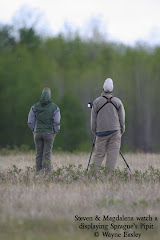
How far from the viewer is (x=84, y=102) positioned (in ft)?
147

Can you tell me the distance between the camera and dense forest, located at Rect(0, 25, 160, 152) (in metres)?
36.2

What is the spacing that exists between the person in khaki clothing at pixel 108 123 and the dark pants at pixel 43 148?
0.96m

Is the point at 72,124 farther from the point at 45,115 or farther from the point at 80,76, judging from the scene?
the point at 45,115

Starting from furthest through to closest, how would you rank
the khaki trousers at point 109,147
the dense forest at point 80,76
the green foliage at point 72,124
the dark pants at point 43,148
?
the dense forest at point 80,76, the green foliage at point 72,124, the dark pants at point 43,148, the khaki trousers at point 109,147

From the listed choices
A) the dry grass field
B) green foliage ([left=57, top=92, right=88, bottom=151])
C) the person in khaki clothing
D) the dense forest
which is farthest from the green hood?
the dense forest

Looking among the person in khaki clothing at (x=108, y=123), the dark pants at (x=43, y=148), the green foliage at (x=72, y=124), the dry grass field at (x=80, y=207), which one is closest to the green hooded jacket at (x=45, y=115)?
the dark pants at (x=43, y=148)

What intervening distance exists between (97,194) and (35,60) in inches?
1394

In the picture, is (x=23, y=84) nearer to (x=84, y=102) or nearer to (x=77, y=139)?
(x=77, y=139)

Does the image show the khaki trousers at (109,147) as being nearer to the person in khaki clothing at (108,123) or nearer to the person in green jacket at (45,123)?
the person in khaki clothing at (108,123)

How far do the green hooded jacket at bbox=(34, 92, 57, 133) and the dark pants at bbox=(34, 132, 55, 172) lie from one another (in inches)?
4.7

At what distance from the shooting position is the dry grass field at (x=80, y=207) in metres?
5.66

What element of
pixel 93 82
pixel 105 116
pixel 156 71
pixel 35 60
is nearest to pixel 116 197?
pixel 105 116

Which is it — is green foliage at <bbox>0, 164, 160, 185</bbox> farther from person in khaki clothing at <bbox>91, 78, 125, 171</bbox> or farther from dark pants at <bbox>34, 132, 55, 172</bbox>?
dark pants at <bbox>34, 132, 55, 172</bbox>

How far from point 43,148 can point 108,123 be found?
158 cm
